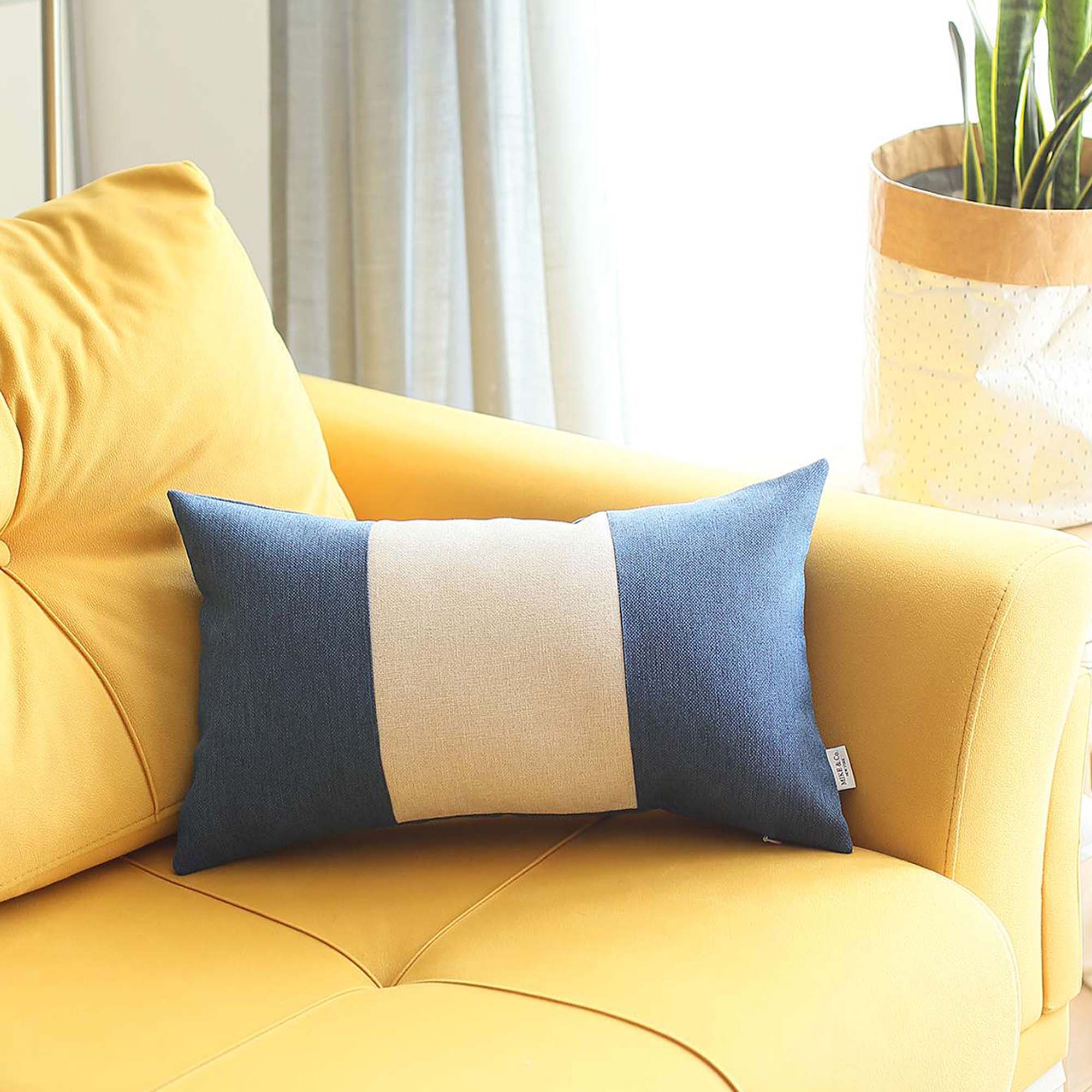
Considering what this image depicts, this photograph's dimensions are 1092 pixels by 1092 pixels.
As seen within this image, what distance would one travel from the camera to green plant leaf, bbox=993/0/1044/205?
52.9 inches

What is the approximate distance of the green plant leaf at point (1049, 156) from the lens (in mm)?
1314

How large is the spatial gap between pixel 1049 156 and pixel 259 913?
998mm

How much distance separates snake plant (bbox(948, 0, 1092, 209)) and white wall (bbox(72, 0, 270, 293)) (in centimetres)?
149

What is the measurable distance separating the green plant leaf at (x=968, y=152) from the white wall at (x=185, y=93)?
1.43 meters

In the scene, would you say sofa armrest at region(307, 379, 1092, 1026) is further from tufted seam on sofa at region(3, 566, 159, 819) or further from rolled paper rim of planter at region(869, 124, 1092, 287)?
tufted seam on sofa at region(3, 566, 159, 819)

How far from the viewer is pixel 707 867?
104 centimetres

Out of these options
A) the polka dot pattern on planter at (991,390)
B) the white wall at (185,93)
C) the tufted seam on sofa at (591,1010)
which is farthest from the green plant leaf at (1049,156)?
the white wall at (185,93)

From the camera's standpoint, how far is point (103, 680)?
3.62ft

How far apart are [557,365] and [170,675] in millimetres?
1063

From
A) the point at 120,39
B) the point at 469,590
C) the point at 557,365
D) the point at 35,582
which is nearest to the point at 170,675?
the point at 35,582

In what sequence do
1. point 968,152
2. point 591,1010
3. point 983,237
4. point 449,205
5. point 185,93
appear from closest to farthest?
1. point 591,1010
2. point 983,237
3. point 968,152
4. point 449,205
5. point 185,93

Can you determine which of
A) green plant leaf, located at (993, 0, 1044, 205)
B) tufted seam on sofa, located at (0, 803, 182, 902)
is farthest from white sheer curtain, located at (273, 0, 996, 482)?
tufted seam on sofa, located at (0, 803, 182, 902)

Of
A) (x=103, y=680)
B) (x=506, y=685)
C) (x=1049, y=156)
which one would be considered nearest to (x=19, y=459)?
(x=103, y=680)

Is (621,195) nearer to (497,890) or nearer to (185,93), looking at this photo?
(185,93)
